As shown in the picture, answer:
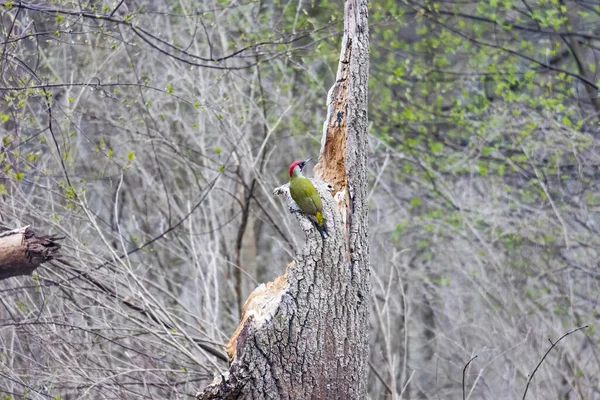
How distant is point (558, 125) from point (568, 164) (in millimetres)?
1138

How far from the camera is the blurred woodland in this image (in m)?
8.09

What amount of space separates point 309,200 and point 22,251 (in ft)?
4.62

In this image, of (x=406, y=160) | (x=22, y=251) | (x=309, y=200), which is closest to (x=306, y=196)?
(x=309, y=200)

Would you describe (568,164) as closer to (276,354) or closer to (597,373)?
(597,373)

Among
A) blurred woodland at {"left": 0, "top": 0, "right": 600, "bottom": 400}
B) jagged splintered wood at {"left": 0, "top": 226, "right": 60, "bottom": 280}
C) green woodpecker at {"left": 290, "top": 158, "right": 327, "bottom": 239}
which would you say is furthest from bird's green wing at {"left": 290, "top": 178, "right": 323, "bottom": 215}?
blurred woodland at {"left": 0, "top": 0, "right": 600, "bottom": 400}

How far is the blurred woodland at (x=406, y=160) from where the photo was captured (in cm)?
809

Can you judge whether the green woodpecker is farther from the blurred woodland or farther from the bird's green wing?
the blurred woodland

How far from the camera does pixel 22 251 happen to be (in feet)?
12.5

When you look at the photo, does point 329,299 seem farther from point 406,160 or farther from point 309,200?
point 406,160

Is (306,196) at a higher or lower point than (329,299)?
higher

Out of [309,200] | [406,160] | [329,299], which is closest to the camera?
[329,299]

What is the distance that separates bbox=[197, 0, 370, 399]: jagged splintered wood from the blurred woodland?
3.25 meters

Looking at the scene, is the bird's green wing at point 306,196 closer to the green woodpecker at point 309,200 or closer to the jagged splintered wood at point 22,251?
the green woodpecker at point 309,200

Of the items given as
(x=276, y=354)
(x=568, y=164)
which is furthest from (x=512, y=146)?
(x=276, y=354)
